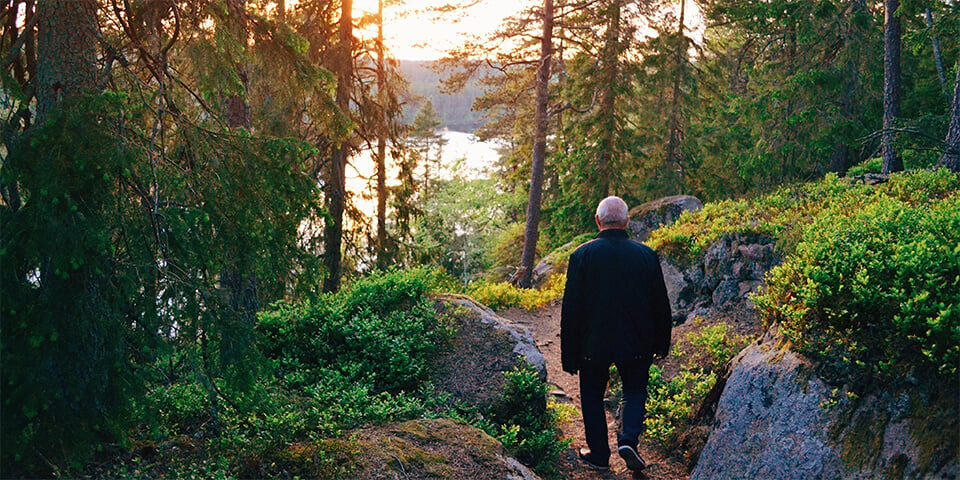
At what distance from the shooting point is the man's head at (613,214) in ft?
20.3

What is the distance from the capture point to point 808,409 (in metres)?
4.99

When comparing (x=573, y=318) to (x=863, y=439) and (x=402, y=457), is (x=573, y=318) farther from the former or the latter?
A: (x=863, y=439)

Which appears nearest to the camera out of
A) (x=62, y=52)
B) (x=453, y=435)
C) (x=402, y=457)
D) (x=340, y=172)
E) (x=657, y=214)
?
(x=62, y=52)

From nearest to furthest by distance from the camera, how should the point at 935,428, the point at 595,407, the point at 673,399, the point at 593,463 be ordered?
→ the point at 935,428 → the point at 595,407 → the point at 593,463 → the point at 673,399

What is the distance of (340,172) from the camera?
14633 mm

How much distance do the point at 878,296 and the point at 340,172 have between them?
11644 millimetres

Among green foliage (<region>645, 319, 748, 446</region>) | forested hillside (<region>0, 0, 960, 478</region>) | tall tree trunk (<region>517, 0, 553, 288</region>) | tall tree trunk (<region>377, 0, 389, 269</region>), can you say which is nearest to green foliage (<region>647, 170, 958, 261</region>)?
forested hillside (<region>0, 0, 960, 478</region>)

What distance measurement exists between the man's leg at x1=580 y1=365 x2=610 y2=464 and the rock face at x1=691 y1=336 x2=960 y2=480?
0.87m

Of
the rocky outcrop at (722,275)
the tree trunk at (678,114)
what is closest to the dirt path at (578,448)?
the rocky outcrop at (722,275)

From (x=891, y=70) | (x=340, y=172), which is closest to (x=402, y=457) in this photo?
(x=340, y=172)

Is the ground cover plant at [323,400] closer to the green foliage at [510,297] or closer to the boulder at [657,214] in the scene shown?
the green foliage at [510,297]

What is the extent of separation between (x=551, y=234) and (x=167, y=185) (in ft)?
68.9

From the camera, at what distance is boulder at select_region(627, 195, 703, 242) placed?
17672 millimetres

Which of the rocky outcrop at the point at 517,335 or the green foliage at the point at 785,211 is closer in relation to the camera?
the rocky outcrop at the point at 517,335
